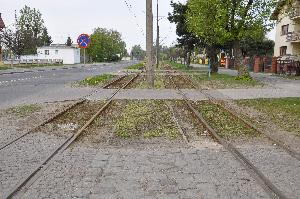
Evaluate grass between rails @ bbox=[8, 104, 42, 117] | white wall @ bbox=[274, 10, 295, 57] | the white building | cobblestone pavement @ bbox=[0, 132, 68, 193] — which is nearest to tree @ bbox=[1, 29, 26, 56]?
the white building

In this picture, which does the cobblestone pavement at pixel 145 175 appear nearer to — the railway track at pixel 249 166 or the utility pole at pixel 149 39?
the railway track at pixel 249 166

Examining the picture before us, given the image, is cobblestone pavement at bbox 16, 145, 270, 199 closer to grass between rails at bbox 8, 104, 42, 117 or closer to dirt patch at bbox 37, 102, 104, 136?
dirt patch at bbox 37, 102, 104, 136

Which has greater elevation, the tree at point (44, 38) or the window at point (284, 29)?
the tree at point (44, 38)

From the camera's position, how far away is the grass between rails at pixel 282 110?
34.7 feet

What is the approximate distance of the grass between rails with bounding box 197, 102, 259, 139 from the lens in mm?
9000

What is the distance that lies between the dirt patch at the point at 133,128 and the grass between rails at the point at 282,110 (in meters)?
2.90

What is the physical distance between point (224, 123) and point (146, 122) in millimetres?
1973

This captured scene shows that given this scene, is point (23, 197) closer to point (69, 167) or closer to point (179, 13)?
point (69, 167)

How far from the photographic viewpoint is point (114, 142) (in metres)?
8.09

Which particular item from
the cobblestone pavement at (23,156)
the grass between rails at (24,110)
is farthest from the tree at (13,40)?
the cobblestone pavement at (23,156)

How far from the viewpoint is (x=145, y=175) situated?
5.87 meters

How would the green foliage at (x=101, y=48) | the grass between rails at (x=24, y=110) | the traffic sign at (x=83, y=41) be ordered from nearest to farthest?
the grass between rails at (x=24, y=110) → the traffic sign at (x=83, y=41) → the green foliage at (x=101, y=48)

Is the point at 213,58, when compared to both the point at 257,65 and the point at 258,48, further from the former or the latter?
the point at 258,48

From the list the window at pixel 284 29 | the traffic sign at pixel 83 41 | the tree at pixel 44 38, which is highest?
the tree at pixel 44 38
